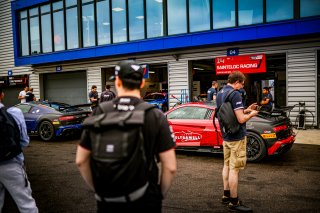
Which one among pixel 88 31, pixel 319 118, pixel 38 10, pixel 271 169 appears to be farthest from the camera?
pixel 38 10

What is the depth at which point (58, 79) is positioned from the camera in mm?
20125

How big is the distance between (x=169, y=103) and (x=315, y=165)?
9.67 m

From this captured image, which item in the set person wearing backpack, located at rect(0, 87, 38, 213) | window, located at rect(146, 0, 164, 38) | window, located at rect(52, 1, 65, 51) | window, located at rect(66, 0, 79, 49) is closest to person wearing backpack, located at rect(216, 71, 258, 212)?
person wearing backpack, located at rect(0, 87, 38, 213)

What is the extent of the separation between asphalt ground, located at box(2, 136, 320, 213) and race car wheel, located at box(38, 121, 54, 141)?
8.09ft

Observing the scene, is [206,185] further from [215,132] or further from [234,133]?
[215,132]

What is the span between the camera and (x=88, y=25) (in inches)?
683

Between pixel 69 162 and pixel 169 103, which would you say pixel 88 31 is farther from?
pixel 69 162

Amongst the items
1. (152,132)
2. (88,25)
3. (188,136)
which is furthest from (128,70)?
(88,25)

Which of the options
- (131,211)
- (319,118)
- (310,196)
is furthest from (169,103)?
(131,211)

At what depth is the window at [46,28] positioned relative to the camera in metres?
18.9

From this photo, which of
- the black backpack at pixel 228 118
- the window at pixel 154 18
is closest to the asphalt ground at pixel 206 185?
the black backpack at pixel 228 118

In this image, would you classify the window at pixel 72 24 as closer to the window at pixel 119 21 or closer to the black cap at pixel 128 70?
the window at pixel 119 21

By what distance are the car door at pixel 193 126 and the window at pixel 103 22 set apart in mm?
10304

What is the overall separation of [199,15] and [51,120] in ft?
27.2
